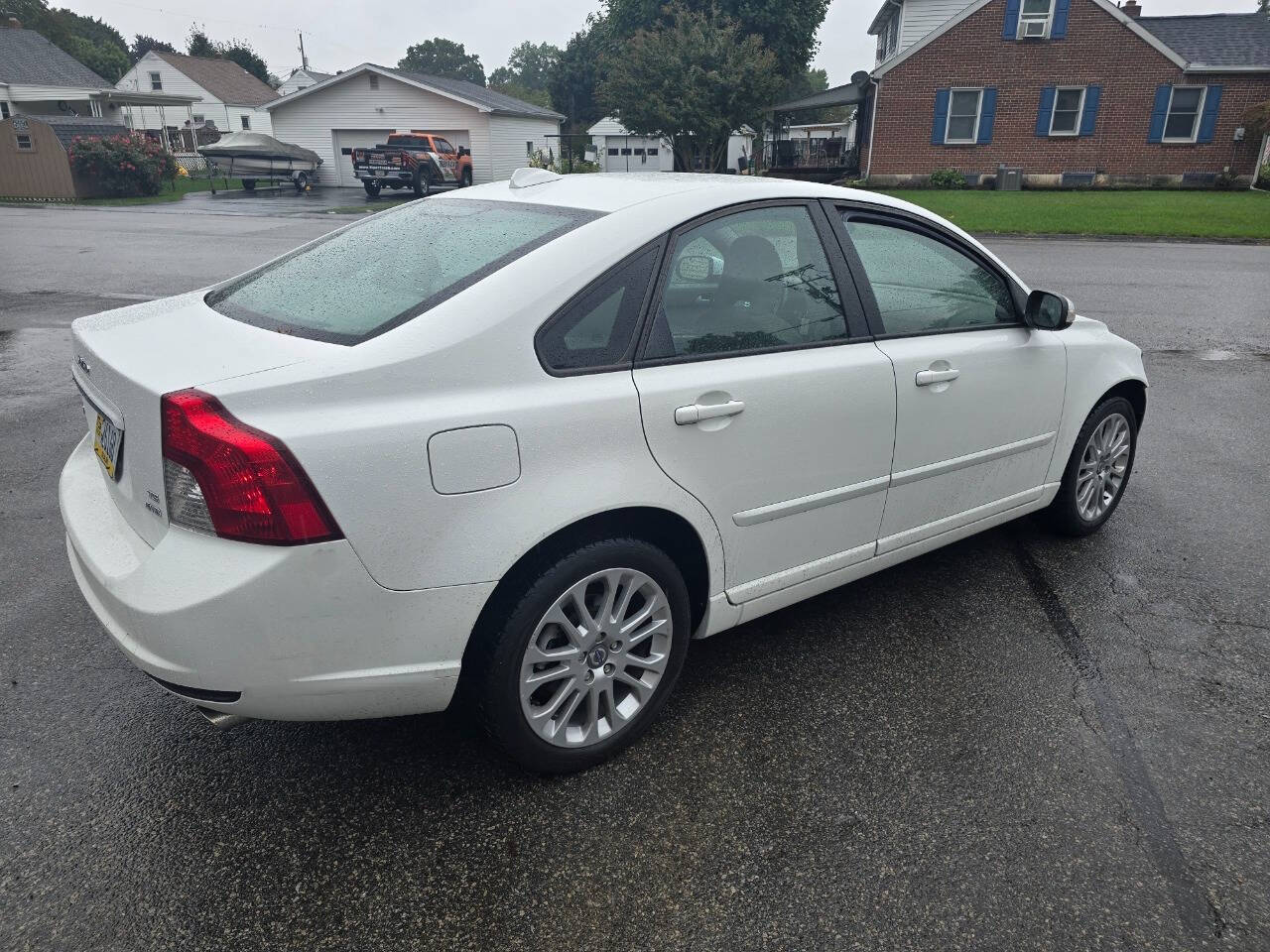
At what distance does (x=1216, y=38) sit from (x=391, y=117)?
30.1m

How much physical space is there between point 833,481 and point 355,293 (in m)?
1.59

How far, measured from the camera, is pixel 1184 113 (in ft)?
93.4

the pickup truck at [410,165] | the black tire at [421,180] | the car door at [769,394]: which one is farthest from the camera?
the black tire at [421,180]

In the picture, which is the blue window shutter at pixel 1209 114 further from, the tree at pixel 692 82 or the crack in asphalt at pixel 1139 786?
the crack in asphalt at pixel 1139 786

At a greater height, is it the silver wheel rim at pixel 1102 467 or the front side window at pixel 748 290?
the front side window at pixel 748 290

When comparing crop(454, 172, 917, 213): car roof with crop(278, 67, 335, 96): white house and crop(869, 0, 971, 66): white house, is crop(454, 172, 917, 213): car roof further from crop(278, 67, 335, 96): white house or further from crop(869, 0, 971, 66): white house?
crop(278, 67, 335, 96): white house

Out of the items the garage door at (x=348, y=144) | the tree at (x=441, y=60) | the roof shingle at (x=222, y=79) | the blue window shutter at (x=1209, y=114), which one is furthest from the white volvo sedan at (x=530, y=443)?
the tree at (x=441, y=60)

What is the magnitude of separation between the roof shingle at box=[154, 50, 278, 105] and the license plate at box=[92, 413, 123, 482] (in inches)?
2550

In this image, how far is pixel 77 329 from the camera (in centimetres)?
278

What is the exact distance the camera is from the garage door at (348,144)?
1555 inches

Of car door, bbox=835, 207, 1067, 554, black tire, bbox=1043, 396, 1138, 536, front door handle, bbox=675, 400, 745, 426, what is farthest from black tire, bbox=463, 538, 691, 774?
black tire, bbox=1043, 396, 1138, 536

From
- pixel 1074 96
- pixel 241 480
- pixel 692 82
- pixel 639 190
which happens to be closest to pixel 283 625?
pixel 241 480

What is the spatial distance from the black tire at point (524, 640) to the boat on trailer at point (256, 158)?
37.1 meters

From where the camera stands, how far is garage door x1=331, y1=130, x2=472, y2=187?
38750 mm
